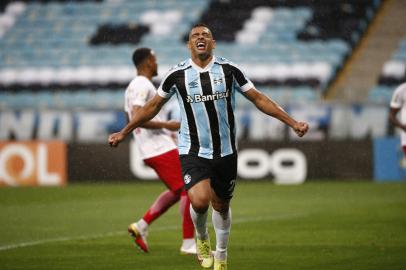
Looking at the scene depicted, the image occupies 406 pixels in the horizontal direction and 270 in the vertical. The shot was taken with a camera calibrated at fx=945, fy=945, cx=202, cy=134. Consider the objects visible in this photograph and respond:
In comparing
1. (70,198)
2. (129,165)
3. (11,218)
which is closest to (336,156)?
(129,165)

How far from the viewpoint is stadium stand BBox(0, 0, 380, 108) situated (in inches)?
1000

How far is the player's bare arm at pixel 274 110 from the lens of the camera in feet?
25.0

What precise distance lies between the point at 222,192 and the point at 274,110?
818mm

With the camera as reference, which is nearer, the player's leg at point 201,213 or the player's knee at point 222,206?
the player's leg at point 201,213

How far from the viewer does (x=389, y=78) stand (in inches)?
946

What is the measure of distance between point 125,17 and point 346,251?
798 inches

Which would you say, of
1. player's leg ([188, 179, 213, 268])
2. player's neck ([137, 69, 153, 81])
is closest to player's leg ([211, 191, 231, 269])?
player's leg ([188, 179, 213, 268])

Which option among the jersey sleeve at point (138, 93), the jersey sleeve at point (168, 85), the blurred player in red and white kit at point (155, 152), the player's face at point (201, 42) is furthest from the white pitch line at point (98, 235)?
the player's face at point (201, 42)

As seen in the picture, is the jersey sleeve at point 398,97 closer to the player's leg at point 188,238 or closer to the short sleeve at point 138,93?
the short sleeve at point 138,93

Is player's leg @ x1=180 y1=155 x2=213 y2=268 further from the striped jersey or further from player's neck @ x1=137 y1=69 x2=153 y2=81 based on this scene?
player's neck @ x1=137 y1=69 x2=153 y2=81

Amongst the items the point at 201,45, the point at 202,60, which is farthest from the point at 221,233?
the point at 201,45

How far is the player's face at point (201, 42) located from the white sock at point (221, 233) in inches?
53.2

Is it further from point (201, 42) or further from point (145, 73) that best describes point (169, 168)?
point (201, 42)

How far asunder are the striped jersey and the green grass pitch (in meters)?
1.28
